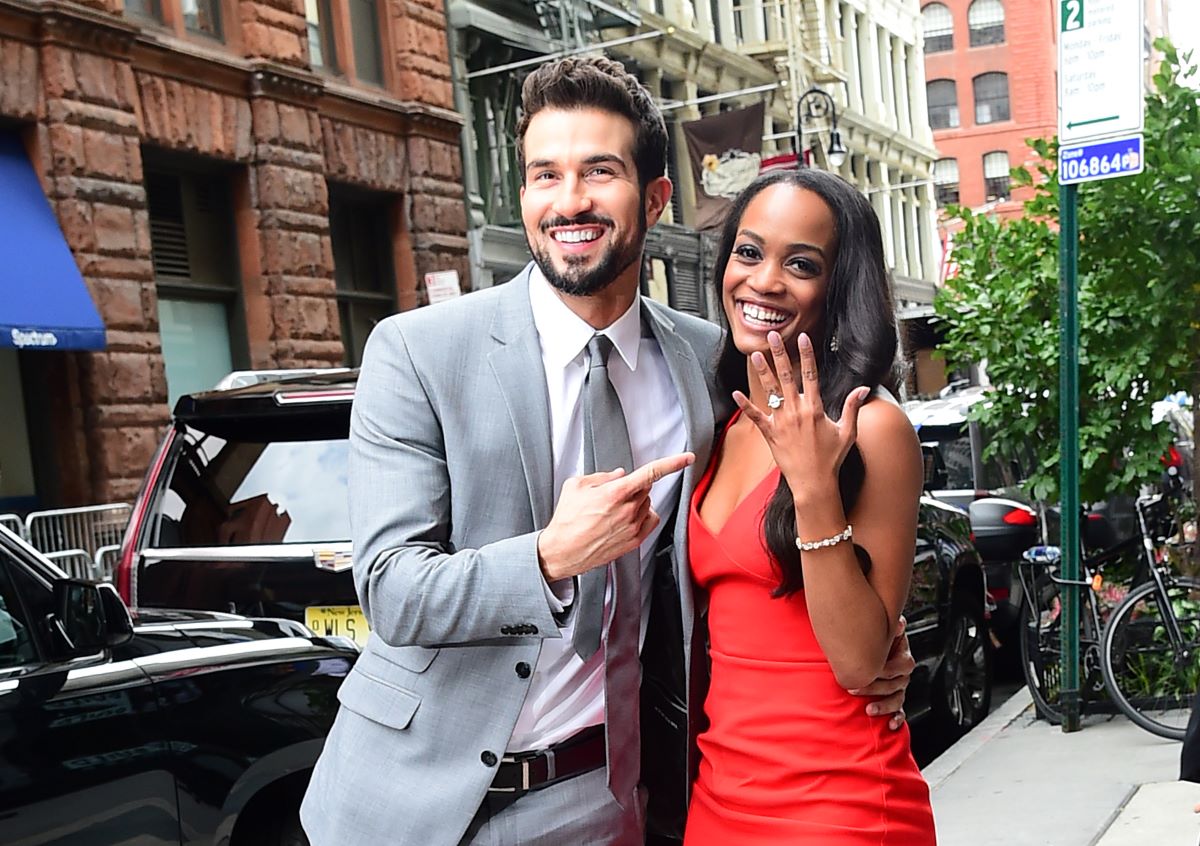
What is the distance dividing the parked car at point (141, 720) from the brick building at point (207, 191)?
34.3 ft

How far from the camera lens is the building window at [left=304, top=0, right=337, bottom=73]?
1987cm

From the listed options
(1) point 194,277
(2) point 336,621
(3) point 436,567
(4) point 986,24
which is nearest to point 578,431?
(3) point 436,567

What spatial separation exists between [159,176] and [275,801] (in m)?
13.8

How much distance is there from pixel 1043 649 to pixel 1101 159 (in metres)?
2.72

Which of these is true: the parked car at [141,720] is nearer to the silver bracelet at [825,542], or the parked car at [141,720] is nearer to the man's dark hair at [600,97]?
the man's dark hair at [600,97]

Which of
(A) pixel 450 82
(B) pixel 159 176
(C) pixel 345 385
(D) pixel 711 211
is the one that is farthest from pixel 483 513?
(D) pixel 711 211

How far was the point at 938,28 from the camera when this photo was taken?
74.4 metres

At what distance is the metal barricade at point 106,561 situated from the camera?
12602 millimetres

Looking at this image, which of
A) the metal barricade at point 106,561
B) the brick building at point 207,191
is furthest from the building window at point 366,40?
the metal barricade at point 106,561

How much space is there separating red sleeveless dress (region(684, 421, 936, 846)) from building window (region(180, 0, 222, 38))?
635 inches

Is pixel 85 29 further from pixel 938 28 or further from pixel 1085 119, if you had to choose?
pixel 938 28

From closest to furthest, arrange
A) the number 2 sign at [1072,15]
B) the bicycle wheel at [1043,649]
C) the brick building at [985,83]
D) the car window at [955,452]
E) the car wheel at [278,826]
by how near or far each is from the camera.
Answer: the car wheel at [278,826] < the number 2 sign at [1072,15] < the bicycle wheel at [1043,649] < the car window at [955,452] < the brick building at [985,83]

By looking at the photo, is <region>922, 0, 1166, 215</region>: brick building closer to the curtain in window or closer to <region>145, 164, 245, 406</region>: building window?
the curtain in window

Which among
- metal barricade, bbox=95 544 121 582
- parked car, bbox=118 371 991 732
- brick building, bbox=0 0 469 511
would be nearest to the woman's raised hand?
parked car, bbox=118 371 991 732
